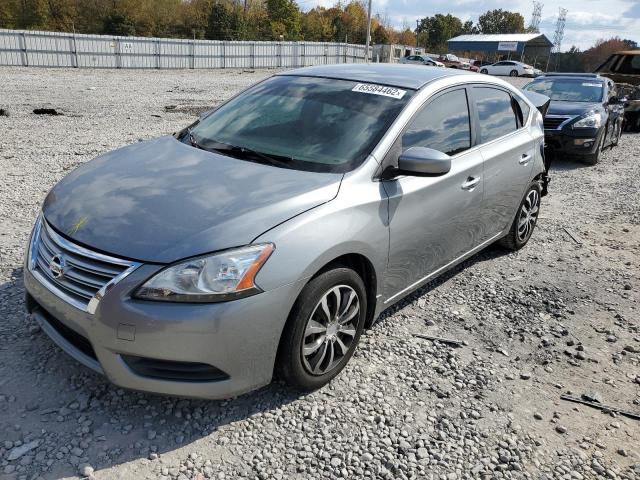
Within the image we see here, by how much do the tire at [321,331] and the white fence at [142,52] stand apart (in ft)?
89.8

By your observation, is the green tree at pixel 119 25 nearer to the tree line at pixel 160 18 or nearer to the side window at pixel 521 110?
the tree line at pixel 160 18

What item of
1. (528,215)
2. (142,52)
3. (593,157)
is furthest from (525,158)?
(142,52)

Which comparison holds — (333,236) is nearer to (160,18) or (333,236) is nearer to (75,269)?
(75,269)

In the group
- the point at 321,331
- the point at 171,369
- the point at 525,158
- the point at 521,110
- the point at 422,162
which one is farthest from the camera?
the point at 521,110

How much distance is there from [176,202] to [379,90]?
1.71m

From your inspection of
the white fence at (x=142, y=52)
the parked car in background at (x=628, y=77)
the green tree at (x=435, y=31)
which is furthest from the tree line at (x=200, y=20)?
the parked car in background at (x=628, y=77)

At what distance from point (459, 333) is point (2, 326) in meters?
3.11

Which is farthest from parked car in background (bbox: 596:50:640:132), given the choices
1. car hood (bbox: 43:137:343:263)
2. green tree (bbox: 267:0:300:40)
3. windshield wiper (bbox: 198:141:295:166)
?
green tree (bbox: 267:0:300:40)

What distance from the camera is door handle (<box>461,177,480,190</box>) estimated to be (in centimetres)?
391

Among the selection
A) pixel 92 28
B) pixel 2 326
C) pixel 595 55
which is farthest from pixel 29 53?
pixel 595 55

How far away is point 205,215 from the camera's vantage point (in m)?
2.61

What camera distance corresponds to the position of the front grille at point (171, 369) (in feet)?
8.08

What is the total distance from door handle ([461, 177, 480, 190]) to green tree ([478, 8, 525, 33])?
11945cm

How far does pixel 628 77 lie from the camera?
15.8m
